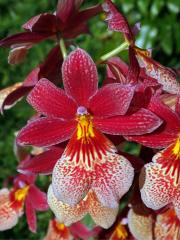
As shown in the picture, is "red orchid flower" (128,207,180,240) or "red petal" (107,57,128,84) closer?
"red petal" (107,57,128,84)

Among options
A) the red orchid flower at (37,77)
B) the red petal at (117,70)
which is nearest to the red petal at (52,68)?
the red orchid flower at (37,77)

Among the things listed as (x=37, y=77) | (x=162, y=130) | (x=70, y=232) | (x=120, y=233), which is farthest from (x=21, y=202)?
(x=162, y=130)

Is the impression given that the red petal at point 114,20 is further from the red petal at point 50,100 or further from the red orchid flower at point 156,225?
the red orchid flower at point 156,225

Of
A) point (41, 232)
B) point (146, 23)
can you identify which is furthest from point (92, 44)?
point (41, 232)

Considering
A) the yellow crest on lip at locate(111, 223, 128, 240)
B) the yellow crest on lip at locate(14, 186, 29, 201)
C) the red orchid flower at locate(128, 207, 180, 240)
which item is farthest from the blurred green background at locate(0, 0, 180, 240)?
the red orchid flower at locate(128, 207, 180, 240)

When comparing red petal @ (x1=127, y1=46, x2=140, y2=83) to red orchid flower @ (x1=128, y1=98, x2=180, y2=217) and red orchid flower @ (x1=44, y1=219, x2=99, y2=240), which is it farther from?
red orchid flower @ (x1=44, y1=219, x2=99, y2=240)
